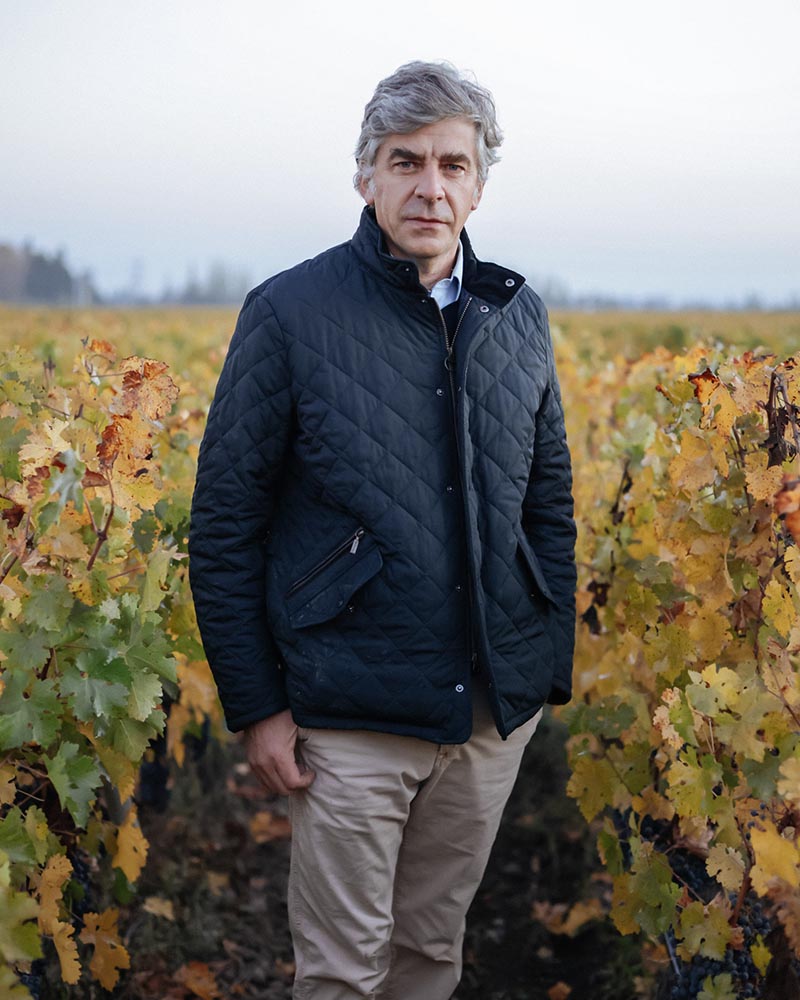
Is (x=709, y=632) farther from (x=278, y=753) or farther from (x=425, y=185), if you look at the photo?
(x=425, y=185)

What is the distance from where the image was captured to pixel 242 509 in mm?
2148

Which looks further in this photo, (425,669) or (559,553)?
(559,553)

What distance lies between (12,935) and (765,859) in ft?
3.48

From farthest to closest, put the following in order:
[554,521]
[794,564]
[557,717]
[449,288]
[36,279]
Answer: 1. [36,279]
2. [557,717]
3. [554,521]
4. [449,288]
5. [794,564]

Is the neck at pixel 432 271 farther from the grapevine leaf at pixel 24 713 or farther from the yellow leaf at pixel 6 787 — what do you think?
the yellow leaf at pixel 6 787

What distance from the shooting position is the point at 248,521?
216 cm

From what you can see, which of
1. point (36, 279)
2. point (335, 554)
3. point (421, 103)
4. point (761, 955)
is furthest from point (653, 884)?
point (36, 279)

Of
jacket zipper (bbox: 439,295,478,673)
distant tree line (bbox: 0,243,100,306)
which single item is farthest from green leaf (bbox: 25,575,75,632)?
distant tree line (bbox: 0,243,100,306)

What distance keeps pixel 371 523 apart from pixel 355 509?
1.6 inches

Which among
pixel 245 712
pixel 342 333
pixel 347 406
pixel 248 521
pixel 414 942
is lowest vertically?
pixel 414 942

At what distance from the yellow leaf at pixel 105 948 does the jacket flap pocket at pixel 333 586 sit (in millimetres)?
986

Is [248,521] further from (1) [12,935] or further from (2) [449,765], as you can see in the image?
(1) [12,935]

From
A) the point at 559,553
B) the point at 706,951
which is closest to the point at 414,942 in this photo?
the point at 706,951

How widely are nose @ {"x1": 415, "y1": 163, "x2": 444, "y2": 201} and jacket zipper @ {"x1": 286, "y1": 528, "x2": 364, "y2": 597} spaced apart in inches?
25.5
